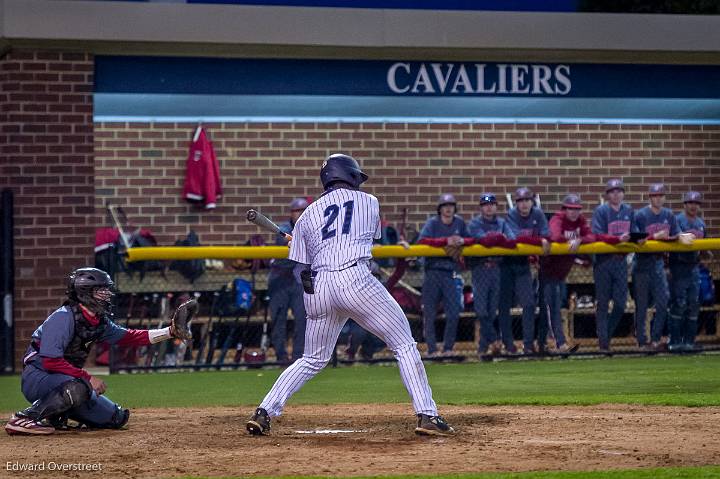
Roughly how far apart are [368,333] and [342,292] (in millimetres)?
5854

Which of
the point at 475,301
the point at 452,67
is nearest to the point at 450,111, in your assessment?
the point at 452,67

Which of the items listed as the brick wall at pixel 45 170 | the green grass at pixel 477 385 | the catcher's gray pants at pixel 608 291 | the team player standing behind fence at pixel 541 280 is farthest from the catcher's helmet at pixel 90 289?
the catcher's gray pants at pixel 608 291

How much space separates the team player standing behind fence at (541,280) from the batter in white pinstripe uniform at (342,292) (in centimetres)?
572

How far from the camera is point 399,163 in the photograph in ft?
56.9

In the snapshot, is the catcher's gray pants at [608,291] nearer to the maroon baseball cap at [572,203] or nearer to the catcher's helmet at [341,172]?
the maroon baseball cap at [572,203]

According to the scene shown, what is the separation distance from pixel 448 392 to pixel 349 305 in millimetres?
3304

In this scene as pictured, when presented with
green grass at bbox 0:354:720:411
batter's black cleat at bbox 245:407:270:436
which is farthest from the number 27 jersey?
green grass at bbox 0:354:720:411

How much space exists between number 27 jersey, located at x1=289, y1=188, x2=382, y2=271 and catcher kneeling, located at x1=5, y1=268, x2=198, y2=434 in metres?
0.82

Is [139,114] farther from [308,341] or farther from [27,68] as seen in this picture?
[308,341]

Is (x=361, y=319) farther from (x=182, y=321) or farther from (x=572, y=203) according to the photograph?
(x=572, y=203)

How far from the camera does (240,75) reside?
50.3 ft

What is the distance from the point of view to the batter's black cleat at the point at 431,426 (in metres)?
7.45

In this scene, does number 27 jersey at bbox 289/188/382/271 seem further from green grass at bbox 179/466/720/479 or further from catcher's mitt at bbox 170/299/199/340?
green grass at bbox 179/466/720/479

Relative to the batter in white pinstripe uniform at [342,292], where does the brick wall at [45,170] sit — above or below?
above
